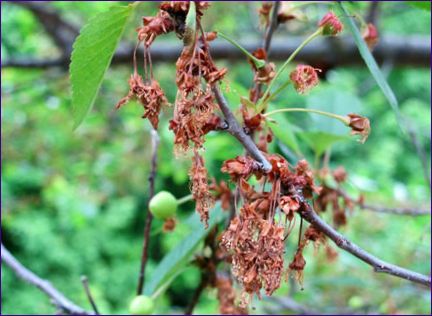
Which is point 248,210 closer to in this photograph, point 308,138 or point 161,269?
point 161,269

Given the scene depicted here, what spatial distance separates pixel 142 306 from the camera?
640mm

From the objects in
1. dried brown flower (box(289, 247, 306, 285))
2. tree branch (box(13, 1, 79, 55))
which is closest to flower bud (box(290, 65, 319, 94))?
dried brown flower (box(289, 247, 306, 285))

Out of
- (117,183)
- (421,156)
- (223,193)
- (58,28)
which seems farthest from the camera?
(117,183)

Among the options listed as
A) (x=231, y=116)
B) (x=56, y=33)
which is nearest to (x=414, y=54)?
(x=56, y=33)

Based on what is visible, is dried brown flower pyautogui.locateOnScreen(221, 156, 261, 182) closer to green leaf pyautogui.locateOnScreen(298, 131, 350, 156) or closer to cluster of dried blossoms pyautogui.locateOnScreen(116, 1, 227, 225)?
cluster of dried blossoms pyautogui.locateOnScreen(116, 1, 227, 225)

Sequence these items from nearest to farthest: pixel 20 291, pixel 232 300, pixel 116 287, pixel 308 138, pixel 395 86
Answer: pixel 232 300, pixel 308 138, pixel 20 291, pixel 116 287, pixel 395 86

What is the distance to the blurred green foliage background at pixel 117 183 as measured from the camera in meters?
1.22

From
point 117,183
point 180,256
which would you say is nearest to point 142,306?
point 180,256

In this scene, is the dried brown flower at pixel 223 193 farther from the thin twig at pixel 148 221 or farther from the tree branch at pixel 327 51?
the tree branch at pixel 327 51

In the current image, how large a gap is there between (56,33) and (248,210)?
4.73 ft

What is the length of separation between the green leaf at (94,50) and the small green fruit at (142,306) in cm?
25

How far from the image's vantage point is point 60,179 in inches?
92.4

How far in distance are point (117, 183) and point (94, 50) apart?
1865 millimetres

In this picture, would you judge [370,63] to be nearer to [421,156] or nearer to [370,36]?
[370,36]
